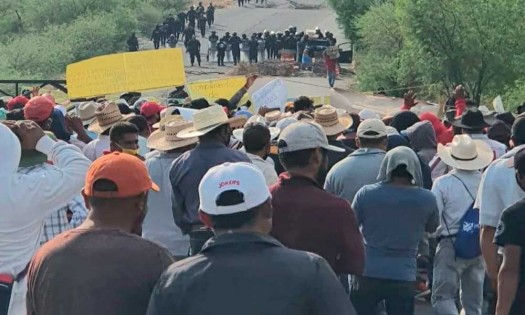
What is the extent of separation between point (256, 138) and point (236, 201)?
301cm

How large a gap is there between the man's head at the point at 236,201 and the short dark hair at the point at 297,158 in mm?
1605

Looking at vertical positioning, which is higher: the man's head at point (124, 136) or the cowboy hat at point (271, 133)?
the man's head at point (124, 136)

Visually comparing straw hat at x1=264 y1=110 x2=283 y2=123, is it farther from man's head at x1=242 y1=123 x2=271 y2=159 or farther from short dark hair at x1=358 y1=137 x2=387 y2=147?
man's head at x1=242 y1=123 x2=271 y2=159

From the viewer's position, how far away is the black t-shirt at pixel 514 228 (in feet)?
15.7

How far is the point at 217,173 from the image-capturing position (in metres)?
3.62

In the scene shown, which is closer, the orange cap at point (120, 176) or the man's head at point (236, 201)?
the man's head at point (236, 201)

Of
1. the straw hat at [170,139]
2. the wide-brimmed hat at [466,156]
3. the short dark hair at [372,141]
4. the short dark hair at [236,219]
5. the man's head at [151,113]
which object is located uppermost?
the short dark hair at [236,219]

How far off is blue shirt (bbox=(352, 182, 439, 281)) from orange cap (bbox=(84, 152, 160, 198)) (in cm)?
262

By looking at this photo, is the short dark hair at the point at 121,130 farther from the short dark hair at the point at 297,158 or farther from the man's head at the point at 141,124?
the short dark hair at the point at 297,158

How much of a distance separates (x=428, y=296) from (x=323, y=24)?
158 ft

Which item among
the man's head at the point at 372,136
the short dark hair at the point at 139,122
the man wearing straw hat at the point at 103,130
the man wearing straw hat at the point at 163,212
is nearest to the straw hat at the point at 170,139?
the man wearing straw hat at the point at 163,212

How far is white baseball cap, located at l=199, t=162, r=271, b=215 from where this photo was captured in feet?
11.7

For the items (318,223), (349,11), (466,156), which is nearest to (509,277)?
(318,223)

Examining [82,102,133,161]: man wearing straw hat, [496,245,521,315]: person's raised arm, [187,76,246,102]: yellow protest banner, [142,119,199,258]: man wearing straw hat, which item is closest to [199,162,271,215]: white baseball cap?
[496,245,521,315]: person's raised arm
